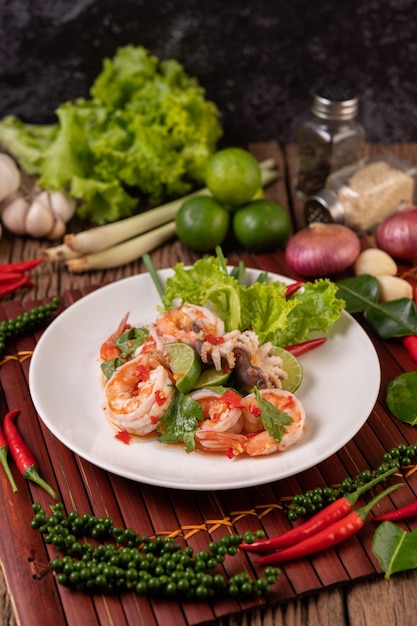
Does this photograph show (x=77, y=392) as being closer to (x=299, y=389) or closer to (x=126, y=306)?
(x=126, y=306)

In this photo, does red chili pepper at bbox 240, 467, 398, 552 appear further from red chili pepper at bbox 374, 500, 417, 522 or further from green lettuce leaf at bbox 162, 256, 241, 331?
green lettuce leaf at bbox 162, 256, 241, 331

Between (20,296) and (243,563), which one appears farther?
(20,296)

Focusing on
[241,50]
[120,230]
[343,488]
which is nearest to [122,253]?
[120,230]

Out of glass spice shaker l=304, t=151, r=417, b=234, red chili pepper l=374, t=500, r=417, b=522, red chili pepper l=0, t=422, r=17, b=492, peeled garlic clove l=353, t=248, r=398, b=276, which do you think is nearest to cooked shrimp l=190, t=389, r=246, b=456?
red chili pepper l=374, t=500, r=417, b=522

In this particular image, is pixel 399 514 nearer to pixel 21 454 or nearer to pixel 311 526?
pixel 311 526

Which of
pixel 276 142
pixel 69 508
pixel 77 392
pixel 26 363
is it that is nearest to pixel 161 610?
pixel 69 508

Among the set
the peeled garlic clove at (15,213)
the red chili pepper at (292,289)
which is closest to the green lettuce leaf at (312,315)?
the red chili pepper at (292,289)
